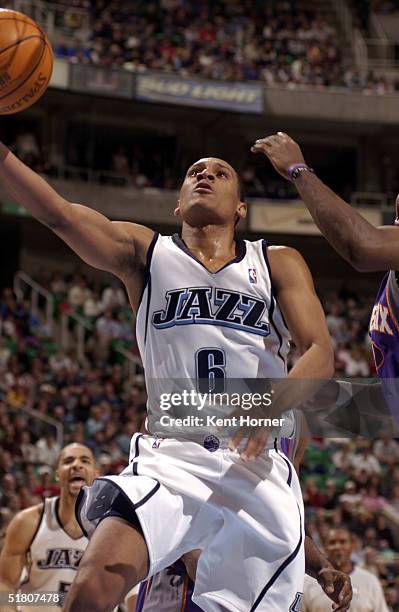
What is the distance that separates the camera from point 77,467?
620 centimetres

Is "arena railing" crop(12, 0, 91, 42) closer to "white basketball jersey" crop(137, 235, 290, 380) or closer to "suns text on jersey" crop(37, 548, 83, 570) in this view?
"suns text on jersey" crop(37, 548, 83, 570)

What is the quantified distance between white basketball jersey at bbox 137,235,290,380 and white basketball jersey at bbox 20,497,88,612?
2943 millimetres

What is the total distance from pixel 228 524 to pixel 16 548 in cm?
310

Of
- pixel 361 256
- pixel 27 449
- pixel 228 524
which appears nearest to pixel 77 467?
pixel 228 524

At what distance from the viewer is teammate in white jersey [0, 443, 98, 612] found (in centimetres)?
621

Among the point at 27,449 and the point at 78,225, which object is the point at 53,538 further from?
the point at 27,449

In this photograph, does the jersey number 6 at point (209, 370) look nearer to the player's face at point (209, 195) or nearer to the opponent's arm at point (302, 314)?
the opponent's arm at point (302, 314)

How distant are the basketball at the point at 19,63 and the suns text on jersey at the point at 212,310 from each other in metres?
0.95

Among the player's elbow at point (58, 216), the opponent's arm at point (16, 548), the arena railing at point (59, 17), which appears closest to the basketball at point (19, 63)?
the player's elbow at point (58, 216)

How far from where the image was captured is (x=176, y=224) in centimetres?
2241

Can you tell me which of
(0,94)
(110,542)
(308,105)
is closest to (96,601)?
(110,542)

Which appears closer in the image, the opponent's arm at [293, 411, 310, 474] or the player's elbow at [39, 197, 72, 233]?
the player's elbow at [39, 197, 72, 233]

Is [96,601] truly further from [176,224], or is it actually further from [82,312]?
[176,224]

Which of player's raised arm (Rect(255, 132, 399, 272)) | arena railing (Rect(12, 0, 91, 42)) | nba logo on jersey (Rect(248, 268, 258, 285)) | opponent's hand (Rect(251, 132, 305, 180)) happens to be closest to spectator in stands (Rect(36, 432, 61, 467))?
nba logo on jersey (Rect(248, 268, 258, 285))
